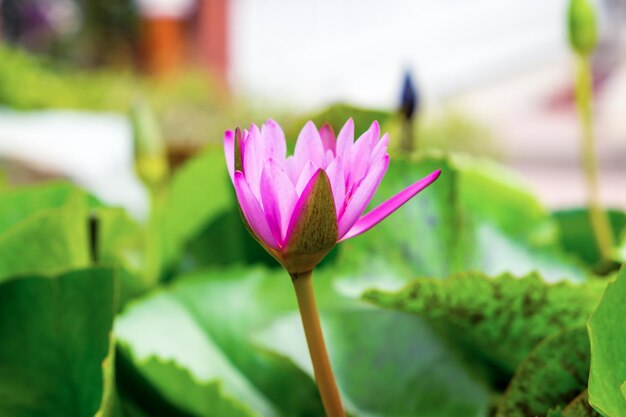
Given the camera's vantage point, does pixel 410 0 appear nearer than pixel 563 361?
No

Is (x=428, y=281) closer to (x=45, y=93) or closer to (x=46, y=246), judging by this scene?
(x=46, y=246)

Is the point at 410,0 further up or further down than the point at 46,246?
further down

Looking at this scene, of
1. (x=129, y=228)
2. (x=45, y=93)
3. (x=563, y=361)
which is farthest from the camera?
(x=45, y=93)

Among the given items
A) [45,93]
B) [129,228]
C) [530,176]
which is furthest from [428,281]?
[530,176]

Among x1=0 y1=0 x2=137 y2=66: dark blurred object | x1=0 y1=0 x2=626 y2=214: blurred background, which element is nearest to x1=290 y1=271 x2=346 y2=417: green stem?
x1=0 y1=0 x2=626 y2=214: blurred background

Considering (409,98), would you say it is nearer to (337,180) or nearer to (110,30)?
(337,180)

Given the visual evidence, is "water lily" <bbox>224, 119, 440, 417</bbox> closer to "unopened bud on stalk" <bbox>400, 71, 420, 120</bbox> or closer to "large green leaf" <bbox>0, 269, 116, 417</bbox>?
"large green leaf" <bbox>0, 269, 116, 417</bbox>

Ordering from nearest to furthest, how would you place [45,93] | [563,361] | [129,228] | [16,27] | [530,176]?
[563,361], [129,228], [45,93], [530,176], [16,27]
